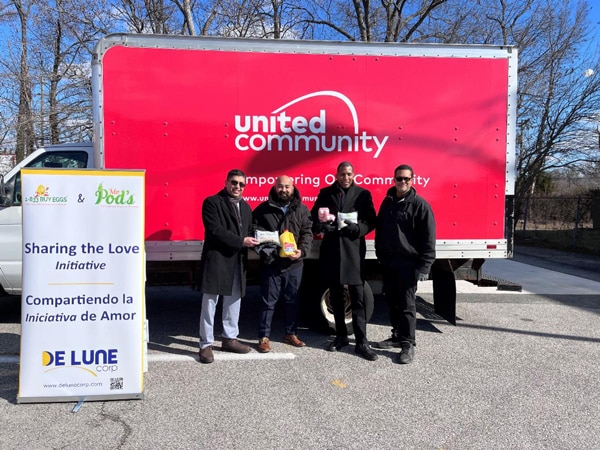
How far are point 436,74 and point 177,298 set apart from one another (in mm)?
4860

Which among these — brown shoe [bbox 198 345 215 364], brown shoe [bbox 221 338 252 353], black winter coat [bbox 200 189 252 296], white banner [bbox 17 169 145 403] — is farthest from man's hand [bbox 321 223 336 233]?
white banner [bbox 17 169 145 403]

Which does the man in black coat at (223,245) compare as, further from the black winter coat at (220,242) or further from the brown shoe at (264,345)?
the brown shoe at (264,345)

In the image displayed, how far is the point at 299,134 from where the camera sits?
488 cm

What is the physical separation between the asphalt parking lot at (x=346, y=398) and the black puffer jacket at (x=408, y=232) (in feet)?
3.26

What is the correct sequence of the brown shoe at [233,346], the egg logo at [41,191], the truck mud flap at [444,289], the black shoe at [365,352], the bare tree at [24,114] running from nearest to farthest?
the egg logo at [41,191], the black shoe at [365,352], the brown shoe at [233,346], the truck mud flap at [444,289], the bare tree at [24,114]

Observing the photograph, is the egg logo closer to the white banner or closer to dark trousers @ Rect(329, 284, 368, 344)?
the white banner

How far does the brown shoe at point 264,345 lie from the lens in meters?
4.80

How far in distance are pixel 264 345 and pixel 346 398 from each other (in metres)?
1.26

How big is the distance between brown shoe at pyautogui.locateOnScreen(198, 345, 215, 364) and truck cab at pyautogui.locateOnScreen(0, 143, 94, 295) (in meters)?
2.39

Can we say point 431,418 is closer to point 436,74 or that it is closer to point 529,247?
point 436,74

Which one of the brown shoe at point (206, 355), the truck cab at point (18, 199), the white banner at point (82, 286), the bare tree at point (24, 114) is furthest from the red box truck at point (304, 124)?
the bare tree at point (24, 114)

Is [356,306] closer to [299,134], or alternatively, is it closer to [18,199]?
[299,134]

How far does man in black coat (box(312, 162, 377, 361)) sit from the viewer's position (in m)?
4.55

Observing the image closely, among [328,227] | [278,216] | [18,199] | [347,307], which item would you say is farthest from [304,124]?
[18,199]
